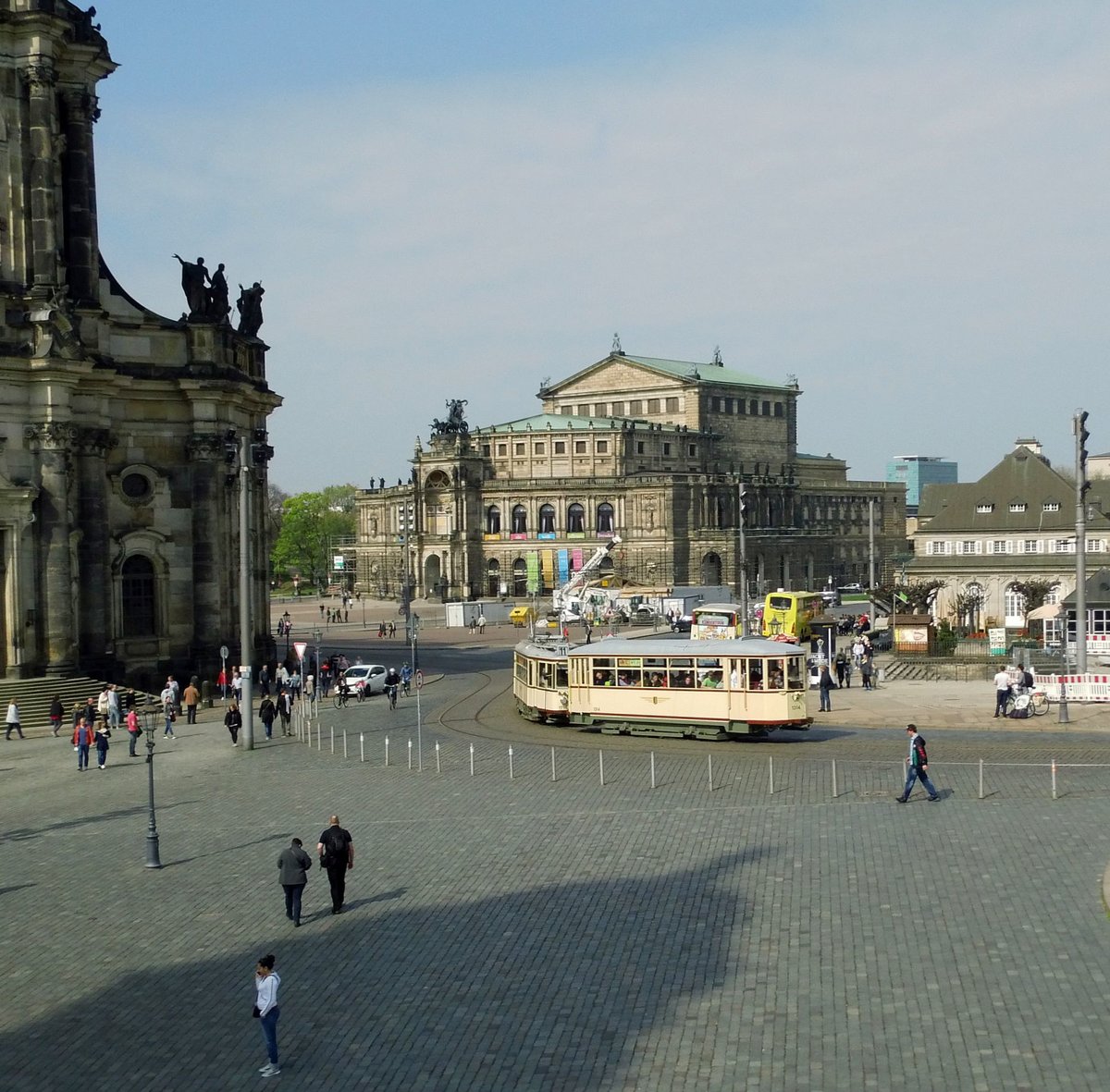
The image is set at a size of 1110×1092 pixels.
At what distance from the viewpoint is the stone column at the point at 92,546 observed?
54938 millimetres

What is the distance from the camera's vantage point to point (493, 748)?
41.2 metres

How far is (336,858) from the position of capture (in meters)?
23.1

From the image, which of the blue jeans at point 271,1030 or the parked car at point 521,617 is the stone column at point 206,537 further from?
the parked car at point 521,617

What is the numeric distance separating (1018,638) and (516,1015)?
196ft

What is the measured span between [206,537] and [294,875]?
3858 cm

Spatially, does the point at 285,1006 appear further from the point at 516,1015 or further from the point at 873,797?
the point at 873,797

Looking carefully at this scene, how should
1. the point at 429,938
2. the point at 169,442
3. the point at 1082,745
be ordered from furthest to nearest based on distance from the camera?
1. the point at 169,442
2. the point at 1082,745
3. the point at 429,938

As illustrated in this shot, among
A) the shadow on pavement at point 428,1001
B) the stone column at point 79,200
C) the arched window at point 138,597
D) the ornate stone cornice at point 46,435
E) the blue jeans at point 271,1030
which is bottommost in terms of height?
the shadow on pavement at point 428,1001

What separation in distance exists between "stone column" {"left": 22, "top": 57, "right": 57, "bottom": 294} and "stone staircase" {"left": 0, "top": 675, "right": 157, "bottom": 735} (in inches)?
530

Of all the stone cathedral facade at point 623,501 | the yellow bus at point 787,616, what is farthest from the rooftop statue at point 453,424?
the yellow bus at point 787,616

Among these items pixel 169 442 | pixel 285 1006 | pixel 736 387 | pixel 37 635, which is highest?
pixel 736 387

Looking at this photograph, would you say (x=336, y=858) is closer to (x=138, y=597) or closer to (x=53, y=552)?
(x=53, y=552)

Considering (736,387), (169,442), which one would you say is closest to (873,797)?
(169,442)

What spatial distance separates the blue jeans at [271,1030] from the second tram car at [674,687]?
83.9 ft
